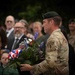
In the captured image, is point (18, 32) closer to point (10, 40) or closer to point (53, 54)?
point (10, 40)

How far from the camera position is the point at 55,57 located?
827 centimetres

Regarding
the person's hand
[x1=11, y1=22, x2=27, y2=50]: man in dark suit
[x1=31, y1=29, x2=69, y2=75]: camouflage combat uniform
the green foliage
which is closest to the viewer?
[x1=31, y1=29, x2=69, y2=75]: camouflage combat uniform

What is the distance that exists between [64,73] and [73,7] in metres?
12.0

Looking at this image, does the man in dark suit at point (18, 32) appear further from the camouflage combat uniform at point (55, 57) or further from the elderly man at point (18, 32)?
the camouflage combat uniform at point (55, 57)

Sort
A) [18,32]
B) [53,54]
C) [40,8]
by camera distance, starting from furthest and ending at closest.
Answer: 1. [40,8]
2. [18,32]
3. [53,54]

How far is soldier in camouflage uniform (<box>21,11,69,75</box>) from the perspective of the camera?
829 cm

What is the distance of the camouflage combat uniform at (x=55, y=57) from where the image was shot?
8.27 meters

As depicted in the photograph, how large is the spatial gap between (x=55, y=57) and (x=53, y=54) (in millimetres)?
64

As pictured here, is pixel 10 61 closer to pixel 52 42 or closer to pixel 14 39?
pixel 52 42

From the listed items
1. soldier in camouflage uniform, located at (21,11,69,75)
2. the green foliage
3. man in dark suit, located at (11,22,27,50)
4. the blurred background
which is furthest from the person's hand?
the green foliage

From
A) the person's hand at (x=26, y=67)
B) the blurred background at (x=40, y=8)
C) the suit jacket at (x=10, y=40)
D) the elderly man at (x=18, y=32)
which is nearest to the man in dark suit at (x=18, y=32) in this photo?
the elderly man at (x=18, y=32)

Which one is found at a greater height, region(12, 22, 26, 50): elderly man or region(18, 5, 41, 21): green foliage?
region(18, 5, 41, 21): green foliage

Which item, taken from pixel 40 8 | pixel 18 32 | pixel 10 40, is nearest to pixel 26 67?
pixel 18 32

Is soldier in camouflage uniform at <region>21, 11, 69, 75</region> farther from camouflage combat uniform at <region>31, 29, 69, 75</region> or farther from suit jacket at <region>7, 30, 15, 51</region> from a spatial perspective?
suit jacket at <region>7, 30, 15, 51</region>
